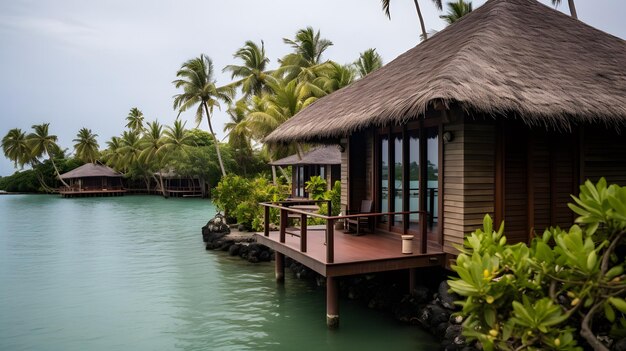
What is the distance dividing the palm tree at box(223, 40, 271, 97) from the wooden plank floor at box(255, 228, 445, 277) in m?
24.6

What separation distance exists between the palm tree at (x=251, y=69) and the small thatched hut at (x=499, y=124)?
24.1 m

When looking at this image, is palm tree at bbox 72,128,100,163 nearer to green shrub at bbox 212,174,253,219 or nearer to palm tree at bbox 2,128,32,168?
palm tree at bbox 2,128,32,168

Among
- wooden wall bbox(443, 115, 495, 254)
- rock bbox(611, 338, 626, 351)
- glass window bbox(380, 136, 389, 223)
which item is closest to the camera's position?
rock bbox(611, 338, 626, 351)

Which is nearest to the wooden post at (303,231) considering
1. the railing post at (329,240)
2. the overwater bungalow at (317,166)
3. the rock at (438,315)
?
the railing post at (329,240)

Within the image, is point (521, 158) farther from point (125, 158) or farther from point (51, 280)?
point (125, 158)

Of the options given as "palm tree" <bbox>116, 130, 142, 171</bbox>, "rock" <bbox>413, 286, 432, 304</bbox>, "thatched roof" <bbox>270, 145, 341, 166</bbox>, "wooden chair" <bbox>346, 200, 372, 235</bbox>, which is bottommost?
"rock" <bbox>413, 286, 432, 304</bbox>

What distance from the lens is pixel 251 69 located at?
32781 mm

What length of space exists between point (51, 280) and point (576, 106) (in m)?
11.3

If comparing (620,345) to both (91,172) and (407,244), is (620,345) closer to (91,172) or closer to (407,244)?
(407,244)

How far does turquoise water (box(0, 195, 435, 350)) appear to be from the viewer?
7.34 meters

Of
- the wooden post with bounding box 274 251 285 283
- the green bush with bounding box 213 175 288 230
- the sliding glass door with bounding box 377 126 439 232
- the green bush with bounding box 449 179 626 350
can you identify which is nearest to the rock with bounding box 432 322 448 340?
the sliding glass door with bounding box 377 126 439 232

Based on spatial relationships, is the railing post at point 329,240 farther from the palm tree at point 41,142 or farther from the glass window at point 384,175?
the palm tree at point 41,142

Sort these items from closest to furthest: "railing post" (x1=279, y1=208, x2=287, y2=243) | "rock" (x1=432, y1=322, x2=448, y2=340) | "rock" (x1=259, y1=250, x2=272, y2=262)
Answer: "rock" (x1=432, y1=322, x2=448, y2=340)
"railing post" (x1=279, y1=208, x2=287, y2=243)
"rock" (x1=259, y1=250, x2=272, y2=262)

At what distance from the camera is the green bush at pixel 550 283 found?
11.4ft
